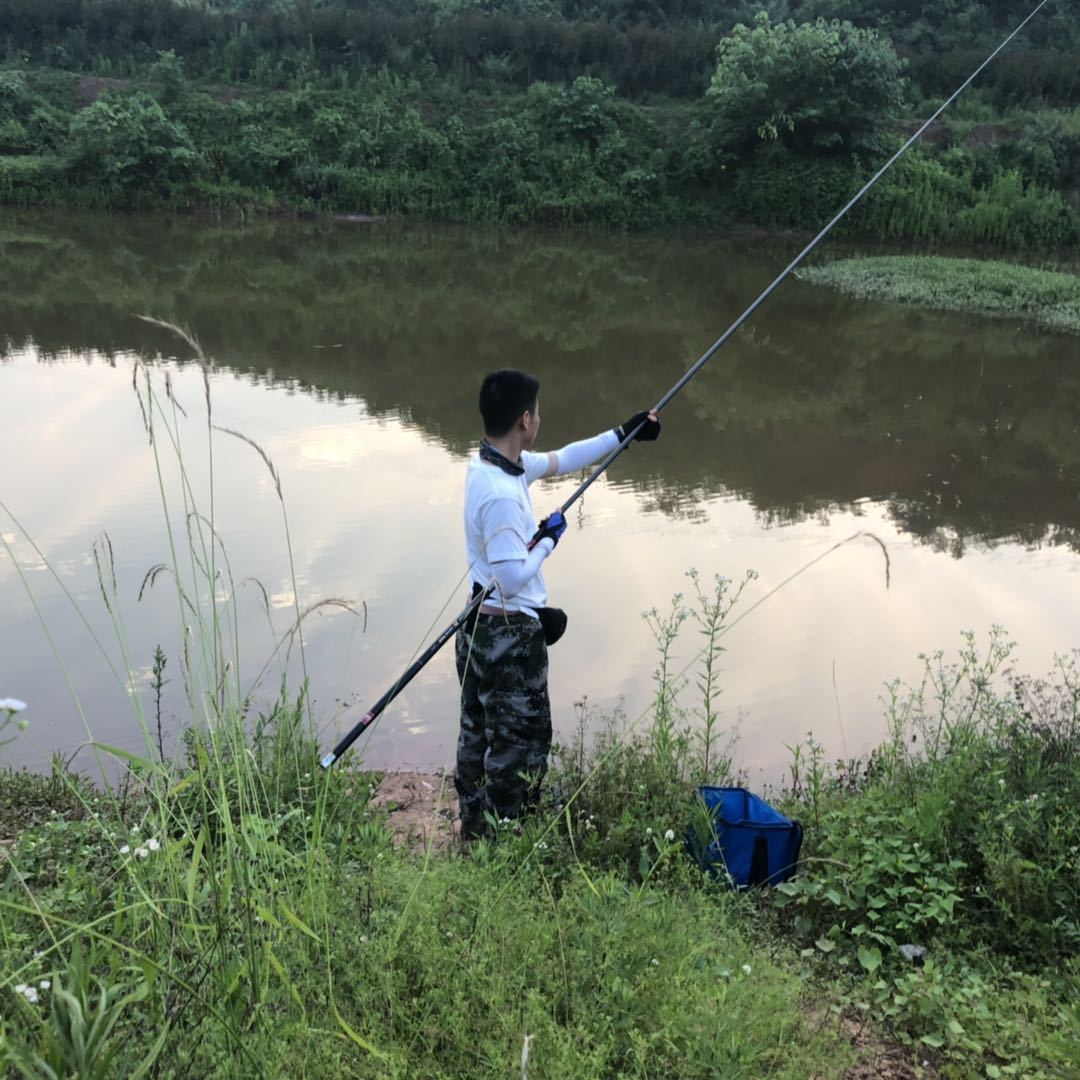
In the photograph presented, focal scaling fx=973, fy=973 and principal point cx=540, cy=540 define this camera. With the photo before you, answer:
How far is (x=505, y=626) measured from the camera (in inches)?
116

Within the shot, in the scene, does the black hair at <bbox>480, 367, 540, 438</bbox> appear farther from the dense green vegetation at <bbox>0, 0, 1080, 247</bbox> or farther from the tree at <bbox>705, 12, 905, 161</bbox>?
the tree at <bbox>705, 12, 905, 161</bbox>

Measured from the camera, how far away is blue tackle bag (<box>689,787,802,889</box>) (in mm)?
2885

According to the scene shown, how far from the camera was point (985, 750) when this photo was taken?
3.36 metres

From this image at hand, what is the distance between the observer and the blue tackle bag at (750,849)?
9.46 ft

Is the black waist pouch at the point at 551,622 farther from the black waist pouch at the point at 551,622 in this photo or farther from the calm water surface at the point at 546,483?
the calm water surface at the point at 546,483

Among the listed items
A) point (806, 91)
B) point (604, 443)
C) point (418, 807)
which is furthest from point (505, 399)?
point (806, 91)

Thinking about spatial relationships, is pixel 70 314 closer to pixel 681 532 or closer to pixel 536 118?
pixel 681 532

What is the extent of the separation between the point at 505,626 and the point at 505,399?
68 centimetres

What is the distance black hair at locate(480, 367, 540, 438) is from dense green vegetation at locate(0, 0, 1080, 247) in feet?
67.8

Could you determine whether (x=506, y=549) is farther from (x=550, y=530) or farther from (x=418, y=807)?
(x=418, y=807)

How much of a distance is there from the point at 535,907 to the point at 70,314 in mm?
11655

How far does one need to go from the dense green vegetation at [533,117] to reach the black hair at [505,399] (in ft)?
67.8

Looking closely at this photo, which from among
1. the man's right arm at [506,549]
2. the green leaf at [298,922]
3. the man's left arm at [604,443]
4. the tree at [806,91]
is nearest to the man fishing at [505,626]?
the man's right arm at [506,549]

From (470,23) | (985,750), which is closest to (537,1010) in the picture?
(985,750)
